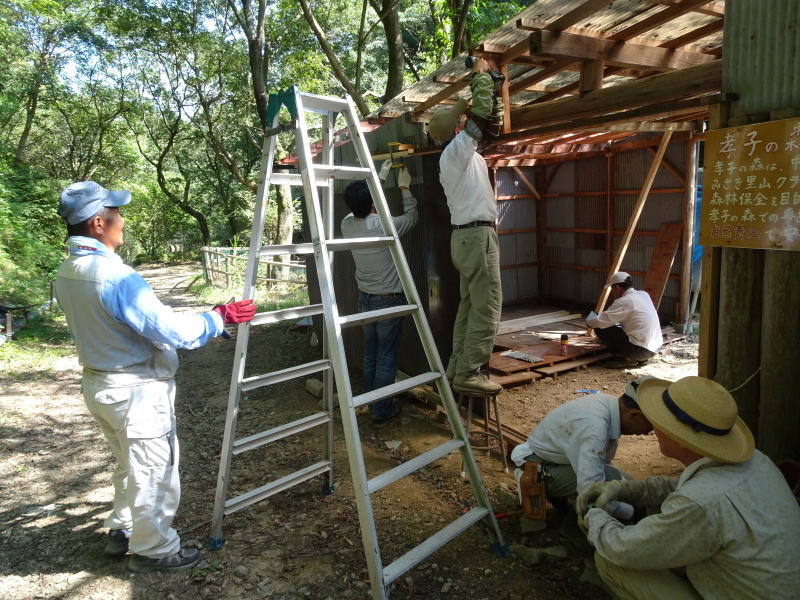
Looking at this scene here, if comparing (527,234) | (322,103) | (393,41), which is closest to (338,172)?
(322,103)

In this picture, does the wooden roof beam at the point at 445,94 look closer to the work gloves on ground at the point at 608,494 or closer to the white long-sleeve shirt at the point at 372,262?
the white long-sleeve shirt at the point at 372,262

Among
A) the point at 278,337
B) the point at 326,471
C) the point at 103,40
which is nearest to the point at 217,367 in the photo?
the point at 278,337

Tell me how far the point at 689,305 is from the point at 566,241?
303 cm

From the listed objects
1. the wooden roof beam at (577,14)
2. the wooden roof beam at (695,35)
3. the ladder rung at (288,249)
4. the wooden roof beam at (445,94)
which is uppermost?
the wooden roof beam at (695,35)

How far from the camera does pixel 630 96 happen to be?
10.1 ft

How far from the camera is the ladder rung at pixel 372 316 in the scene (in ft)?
8.05

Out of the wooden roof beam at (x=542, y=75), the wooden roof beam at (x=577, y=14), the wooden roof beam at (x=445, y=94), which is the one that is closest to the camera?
the wooden roof beam at (x=577, y=14)

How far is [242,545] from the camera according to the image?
3006mm

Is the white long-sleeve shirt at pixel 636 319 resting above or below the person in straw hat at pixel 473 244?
below

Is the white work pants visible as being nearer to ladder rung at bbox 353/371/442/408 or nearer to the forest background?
ladder rung at bbox 353/371/442/408

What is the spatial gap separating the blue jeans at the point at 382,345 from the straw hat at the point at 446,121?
1.47m

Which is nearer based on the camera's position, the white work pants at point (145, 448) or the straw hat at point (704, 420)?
the straw hat at point (704, 420)

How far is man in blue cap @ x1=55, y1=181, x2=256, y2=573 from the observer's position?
252cm

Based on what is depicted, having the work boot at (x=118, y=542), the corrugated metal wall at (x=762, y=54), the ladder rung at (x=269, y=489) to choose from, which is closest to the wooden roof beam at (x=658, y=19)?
the corrugated metal wall at (x=762, y=54)
